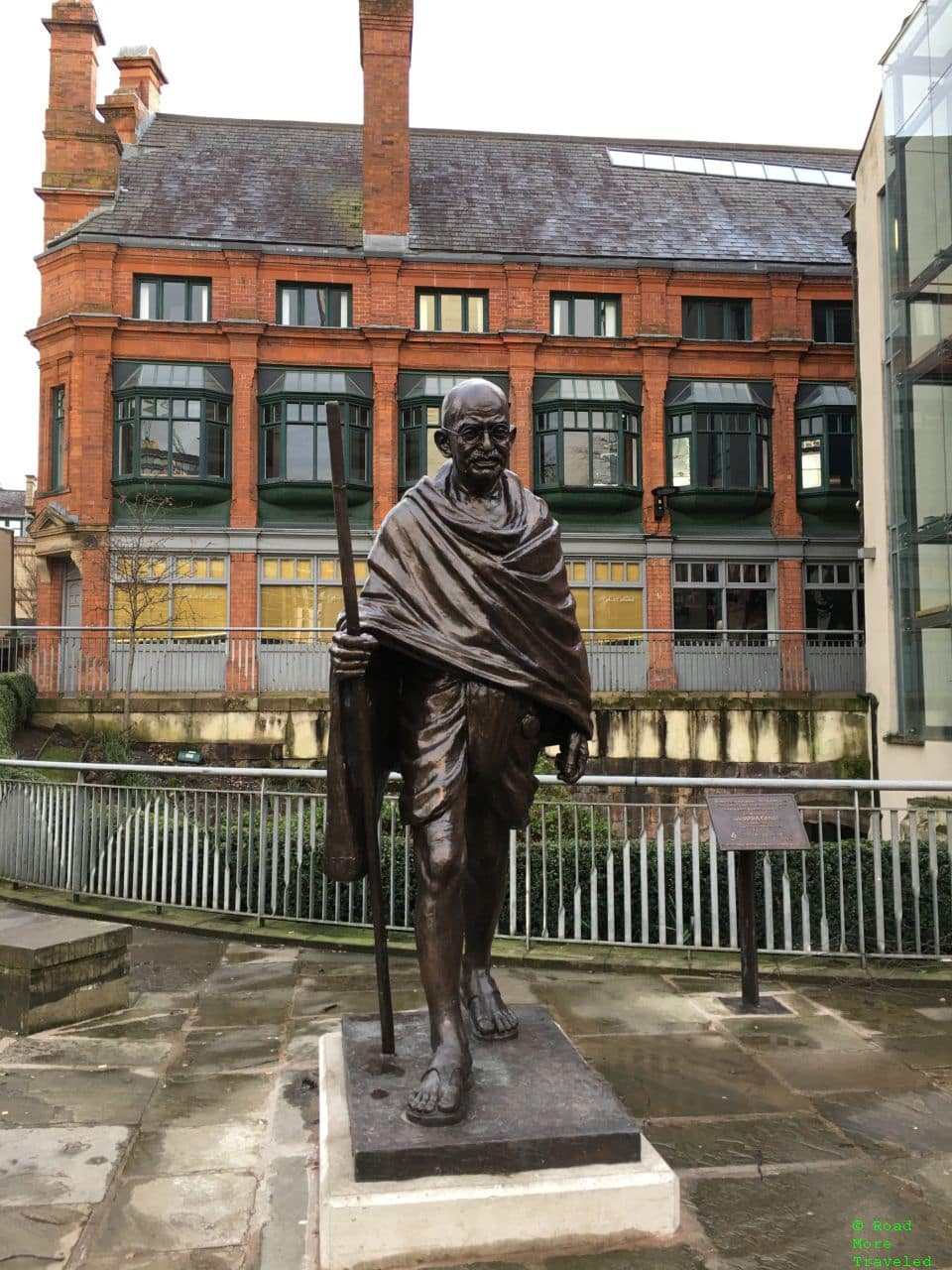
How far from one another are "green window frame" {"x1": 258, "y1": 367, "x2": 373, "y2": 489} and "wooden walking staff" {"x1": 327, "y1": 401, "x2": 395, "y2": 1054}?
22.0 meters

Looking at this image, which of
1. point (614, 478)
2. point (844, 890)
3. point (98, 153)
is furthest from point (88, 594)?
point (844, 890)

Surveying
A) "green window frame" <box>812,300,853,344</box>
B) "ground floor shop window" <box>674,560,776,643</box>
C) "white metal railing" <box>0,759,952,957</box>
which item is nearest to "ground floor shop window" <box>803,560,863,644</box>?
"ground floor shop window" <box>674,560,776,643</box>

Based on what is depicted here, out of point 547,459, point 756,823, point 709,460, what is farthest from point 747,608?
point 756,823

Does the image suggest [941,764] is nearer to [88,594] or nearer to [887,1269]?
[887,1269]

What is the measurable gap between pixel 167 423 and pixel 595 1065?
23004 mm

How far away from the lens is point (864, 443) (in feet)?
62.9

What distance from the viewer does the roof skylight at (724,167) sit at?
31531 mm

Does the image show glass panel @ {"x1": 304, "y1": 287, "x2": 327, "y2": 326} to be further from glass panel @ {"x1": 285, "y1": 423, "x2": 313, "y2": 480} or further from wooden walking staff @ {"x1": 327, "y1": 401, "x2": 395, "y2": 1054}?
wooden walking staff @ {"x1": 327, "y1": 401, "x2": 395, "y2": 1054}

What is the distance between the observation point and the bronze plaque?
5285 millimetres

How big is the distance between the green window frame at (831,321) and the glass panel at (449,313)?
10.1m

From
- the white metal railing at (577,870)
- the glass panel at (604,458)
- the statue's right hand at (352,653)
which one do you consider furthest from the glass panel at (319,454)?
the statue's right hand at (352,653)

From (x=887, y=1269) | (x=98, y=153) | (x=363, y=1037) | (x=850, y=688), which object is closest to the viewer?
(x=887, y=1269)

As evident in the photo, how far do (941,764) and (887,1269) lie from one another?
1466cm

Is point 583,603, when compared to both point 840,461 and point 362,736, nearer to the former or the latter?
point 840,461
